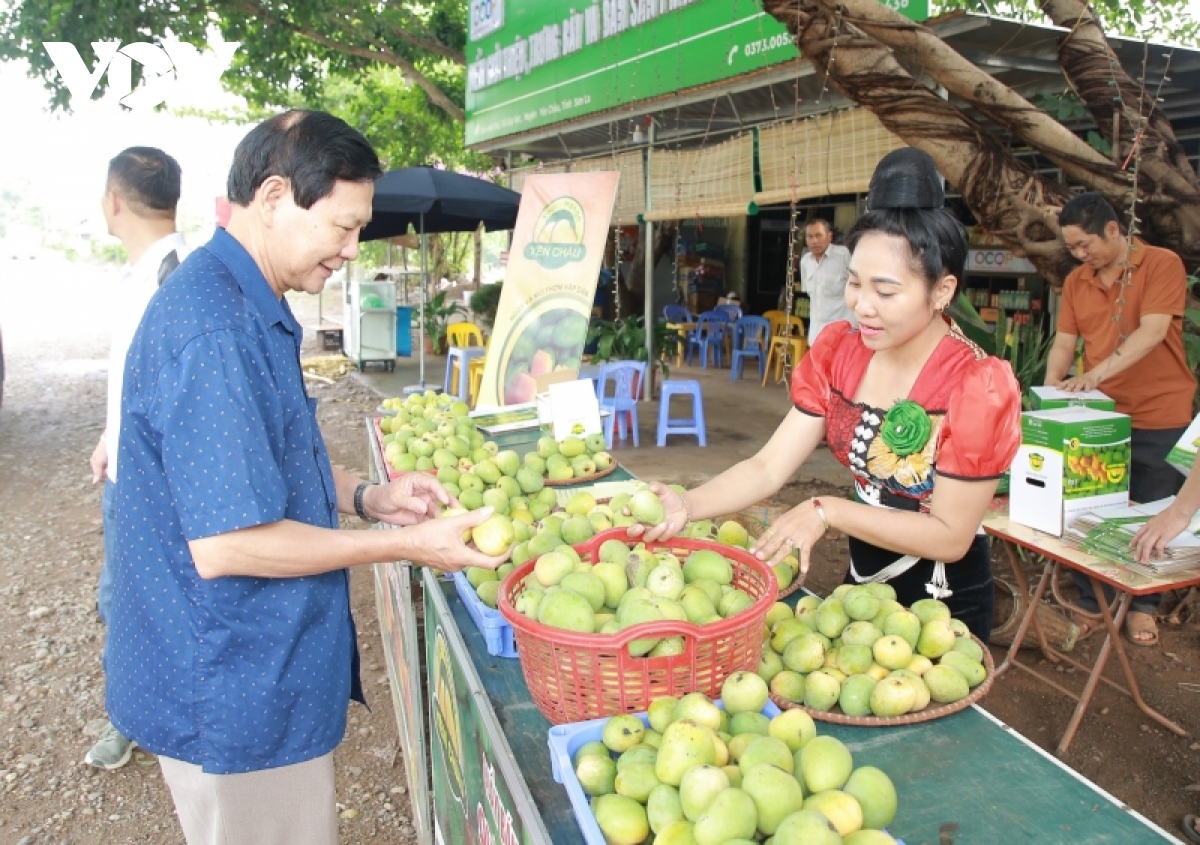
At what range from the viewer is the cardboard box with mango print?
3098 millimetres

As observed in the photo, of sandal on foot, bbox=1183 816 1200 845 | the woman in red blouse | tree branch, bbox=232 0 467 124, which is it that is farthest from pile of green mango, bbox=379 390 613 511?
tree branch, bbox=232 0 467 124

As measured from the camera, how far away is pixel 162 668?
168 cm

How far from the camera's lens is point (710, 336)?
13430 mm

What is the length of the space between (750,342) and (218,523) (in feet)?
39.6

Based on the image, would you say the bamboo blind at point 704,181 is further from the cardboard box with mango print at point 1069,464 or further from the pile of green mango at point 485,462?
the cardboard box with mango print at point 1069,464

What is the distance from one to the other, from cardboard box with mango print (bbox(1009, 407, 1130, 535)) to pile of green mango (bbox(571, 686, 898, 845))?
7.11 feet

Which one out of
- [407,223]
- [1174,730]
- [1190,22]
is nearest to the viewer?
[1174,730]

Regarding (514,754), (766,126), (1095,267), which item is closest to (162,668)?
(514,754)

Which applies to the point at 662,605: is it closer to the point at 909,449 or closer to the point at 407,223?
the point at 909,449

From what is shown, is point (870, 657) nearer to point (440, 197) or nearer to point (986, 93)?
point (986, 93)

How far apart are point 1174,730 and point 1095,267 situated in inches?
81.0

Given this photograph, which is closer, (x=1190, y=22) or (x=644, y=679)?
(x=644, y=679)

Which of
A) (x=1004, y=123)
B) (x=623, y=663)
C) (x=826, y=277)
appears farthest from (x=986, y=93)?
(x=826, y=277)

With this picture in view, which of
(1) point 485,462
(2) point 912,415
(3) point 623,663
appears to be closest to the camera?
(3) point 623,663
